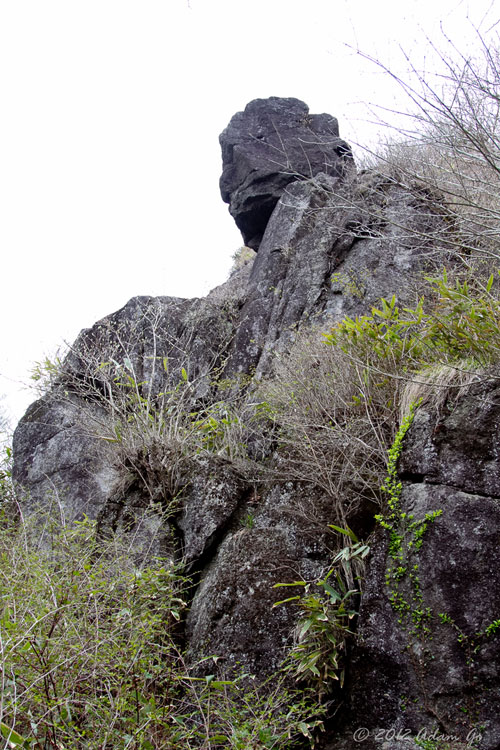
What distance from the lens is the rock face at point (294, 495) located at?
3566mm

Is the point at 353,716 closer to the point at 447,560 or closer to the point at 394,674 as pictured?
the point at 394,674

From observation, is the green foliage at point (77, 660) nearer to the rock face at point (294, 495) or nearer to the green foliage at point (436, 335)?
the rock face at point (294, 495)

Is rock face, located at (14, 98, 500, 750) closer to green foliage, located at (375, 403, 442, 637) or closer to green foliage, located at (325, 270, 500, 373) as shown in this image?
green foliage, located at (375, 403, 442, 637)

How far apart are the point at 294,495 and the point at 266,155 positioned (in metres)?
9.09

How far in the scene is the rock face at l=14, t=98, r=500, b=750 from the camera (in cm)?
357

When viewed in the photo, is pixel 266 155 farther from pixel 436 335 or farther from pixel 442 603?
pixel 442 603

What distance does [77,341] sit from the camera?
911 centimetres

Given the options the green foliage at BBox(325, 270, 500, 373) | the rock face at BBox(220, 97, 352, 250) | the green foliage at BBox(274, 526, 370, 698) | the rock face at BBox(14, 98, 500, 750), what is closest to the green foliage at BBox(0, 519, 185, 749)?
the rock face at BBox(14, 98, 500, 750)

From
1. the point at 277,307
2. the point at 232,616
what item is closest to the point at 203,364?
the point at 277,307

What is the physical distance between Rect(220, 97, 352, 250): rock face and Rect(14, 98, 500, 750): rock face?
1631 mm

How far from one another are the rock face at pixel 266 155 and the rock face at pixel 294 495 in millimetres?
1631

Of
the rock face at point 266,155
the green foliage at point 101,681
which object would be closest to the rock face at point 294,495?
the green foliage at point 101,681

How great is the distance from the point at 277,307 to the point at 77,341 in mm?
3507

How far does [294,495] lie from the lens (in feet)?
16.5
